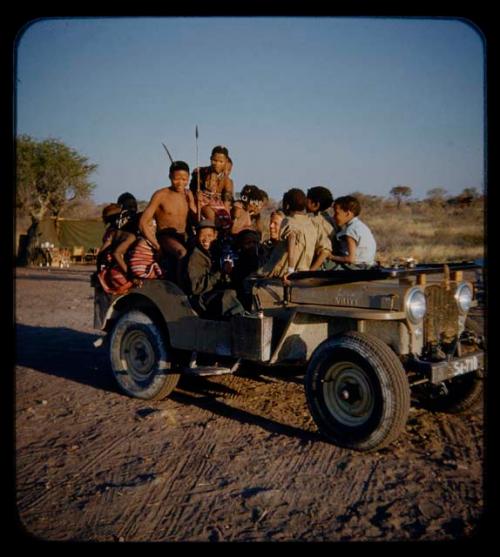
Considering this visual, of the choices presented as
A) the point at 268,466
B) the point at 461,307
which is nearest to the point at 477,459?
the point at 461,307

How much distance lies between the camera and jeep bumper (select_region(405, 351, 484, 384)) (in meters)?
4.38

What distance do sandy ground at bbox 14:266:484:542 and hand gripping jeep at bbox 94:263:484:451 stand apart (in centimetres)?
30

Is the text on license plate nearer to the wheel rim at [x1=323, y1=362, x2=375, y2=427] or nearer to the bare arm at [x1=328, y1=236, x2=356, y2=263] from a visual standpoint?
the wheel rim at [x1=323, y1=362, x2=375, y2=427]

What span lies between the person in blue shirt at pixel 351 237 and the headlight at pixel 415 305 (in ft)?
3.52

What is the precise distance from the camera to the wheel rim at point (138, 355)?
626 centimetres

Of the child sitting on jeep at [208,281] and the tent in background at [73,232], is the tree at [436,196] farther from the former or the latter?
the child sitting on jeep at [208,281]

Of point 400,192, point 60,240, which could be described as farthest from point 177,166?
point 400,192

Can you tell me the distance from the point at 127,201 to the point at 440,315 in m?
4.45

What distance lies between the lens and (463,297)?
5.02 meters

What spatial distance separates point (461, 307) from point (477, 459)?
1297mm

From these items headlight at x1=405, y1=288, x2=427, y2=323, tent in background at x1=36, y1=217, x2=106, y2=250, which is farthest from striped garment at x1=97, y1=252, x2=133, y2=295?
tent in background at x1=36, y1=217, x2=106, y2=250

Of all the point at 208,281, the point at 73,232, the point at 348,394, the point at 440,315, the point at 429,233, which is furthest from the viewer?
the point at 73,232

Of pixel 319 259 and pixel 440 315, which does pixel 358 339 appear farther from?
pixel 319 259

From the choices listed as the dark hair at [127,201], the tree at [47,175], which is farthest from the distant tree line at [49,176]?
the dark hair at [127,201]
